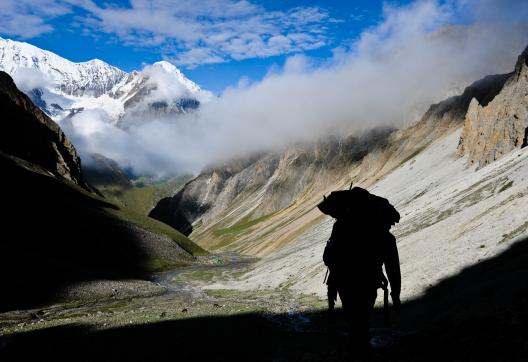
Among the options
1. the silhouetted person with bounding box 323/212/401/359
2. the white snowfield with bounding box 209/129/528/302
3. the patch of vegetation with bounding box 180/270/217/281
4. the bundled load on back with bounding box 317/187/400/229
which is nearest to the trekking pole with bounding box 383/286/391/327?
the silhouetted person with bounding box 323/212/401/359

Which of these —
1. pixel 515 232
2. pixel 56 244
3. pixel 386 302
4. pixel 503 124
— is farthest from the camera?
pixel 56 244

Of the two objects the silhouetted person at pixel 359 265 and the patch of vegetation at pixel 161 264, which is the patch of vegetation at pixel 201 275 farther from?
the silhouetted person at pixel 359 265

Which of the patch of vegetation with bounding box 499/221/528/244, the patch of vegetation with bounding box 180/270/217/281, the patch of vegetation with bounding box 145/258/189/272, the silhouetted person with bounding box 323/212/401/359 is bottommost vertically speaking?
the patch of vegetation with bounding box 499/221/528/244

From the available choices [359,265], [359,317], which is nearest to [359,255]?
[359,265]

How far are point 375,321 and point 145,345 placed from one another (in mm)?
14364

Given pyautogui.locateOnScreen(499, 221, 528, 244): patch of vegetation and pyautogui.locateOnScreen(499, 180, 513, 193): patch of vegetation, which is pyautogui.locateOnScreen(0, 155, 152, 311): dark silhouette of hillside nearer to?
pyautogui.locateOnScreen(499, 221, 528, 244): patch of vegetation

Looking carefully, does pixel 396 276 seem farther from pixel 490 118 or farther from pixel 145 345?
pixel 490 118

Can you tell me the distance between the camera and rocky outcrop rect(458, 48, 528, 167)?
84.5 metres

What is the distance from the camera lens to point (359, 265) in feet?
47.7

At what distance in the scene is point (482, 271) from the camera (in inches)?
1265

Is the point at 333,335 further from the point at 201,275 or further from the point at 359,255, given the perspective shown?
the point at 201,275

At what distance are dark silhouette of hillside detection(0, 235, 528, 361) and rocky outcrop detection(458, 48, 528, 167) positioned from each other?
2326 inches

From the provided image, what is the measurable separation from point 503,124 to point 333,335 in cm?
8078

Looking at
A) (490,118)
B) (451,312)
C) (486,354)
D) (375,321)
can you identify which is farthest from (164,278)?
(486,354)
